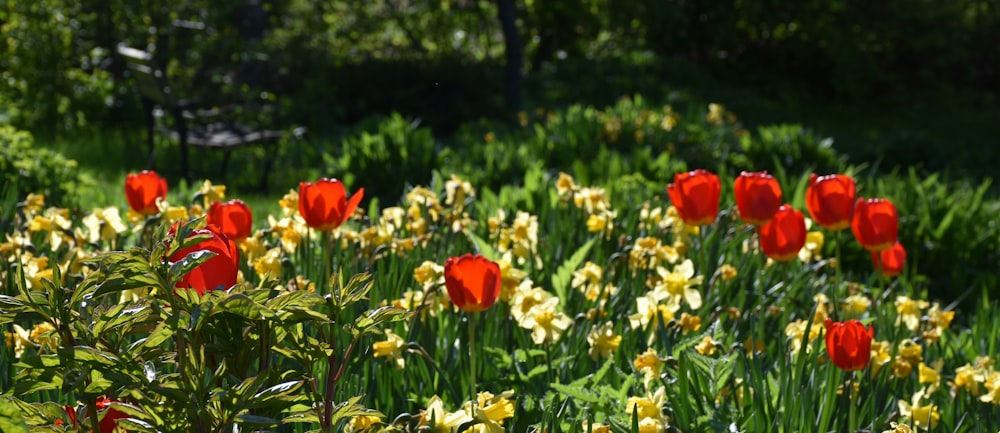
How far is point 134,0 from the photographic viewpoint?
9.55 metres

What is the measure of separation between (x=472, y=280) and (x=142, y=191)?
136 cm

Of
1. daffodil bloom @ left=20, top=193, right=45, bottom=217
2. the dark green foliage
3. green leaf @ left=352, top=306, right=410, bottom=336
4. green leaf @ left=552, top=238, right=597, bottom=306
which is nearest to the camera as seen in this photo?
green leaf @ left=352, top=306, right=410, bottom=336

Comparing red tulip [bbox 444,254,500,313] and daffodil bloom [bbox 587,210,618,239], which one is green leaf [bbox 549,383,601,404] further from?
daffodil bloom [bbox 587,210,618,239]

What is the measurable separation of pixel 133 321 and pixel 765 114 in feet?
36.5

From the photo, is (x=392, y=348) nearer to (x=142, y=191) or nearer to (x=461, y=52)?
(x=142, y=191)

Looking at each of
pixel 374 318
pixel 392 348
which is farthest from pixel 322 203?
pixel 374 318

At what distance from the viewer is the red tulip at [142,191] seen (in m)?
2.89

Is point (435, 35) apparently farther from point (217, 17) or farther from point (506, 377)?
point (506, 377)

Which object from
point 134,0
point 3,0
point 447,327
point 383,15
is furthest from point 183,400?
point 383,15

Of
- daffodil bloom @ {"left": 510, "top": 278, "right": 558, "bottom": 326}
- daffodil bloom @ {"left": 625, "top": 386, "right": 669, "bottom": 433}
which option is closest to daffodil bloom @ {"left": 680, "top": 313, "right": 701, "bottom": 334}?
daffodil bloom @ {"left": 510, "top": 278, "right": 558, "bottom": 326}

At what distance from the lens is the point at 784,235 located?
256cm

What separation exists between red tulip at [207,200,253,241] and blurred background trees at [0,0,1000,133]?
20.2ft

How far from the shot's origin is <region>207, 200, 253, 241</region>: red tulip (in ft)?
8.41

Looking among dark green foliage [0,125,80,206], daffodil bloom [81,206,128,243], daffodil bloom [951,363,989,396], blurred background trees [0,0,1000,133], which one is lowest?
blurred background trees [0,0,1000,133]
